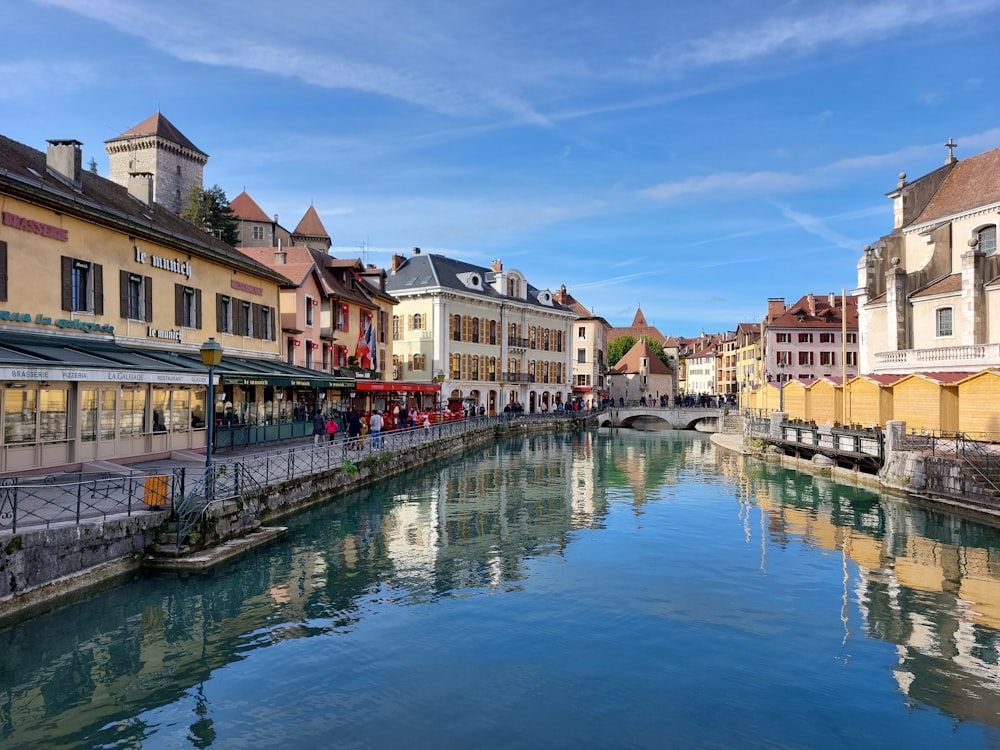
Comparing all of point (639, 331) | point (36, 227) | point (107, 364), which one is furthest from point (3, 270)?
point (639, 331)

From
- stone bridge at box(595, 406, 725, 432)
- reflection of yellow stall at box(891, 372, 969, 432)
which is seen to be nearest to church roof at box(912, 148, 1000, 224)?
reflection of yellow stall at box(891, 372, 969, 432)

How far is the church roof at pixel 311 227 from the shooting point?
7594cm

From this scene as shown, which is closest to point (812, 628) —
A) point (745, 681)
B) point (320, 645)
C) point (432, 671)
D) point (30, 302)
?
point (745, 681)

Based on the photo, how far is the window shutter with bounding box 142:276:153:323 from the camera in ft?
69.4

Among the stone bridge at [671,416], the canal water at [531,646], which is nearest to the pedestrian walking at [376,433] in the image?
the canal water at [531,646]

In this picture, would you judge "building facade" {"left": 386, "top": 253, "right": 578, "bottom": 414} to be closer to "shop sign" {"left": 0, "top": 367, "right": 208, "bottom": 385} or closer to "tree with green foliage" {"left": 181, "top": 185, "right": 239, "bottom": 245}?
"tree with green foliage" {"left": 181, "top": 185, "right": 239, "bottom": 245}

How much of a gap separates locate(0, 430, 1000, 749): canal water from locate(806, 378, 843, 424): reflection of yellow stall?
1608 cm

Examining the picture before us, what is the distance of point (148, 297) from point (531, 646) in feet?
56.6

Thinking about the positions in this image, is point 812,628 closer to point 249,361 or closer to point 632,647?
point 632,647

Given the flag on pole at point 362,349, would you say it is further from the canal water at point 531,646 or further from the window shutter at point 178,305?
the canal water at point 531,646

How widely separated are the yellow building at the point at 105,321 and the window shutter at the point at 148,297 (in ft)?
0.16

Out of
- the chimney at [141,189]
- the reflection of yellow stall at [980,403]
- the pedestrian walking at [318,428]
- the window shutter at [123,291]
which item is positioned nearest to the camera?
the window shutter at [123,291]

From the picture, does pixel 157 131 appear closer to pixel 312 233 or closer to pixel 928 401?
pixel 312 233

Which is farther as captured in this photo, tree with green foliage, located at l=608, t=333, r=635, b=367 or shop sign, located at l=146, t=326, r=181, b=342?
tree with green foliage, located at l=608, t=333, r=635, b=367
